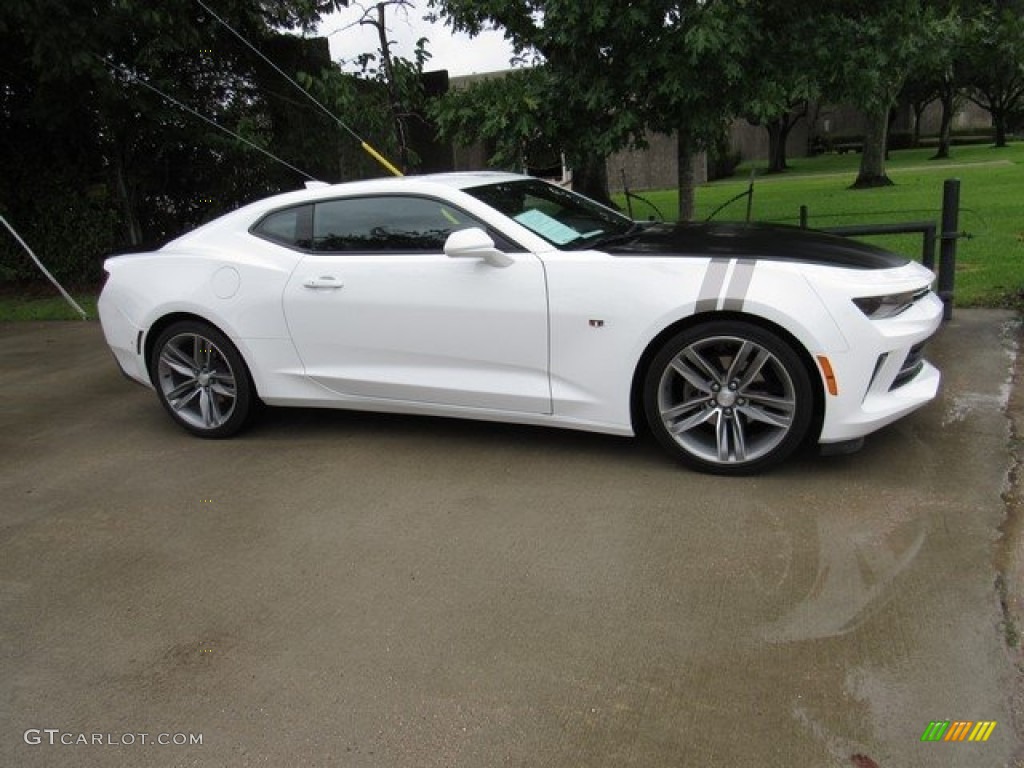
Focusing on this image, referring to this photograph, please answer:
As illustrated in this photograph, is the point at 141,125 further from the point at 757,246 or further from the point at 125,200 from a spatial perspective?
the point at 757,246

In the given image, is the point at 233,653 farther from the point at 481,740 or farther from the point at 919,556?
the point at 919,556

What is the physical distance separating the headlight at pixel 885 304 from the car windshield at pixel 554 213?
4.56ft

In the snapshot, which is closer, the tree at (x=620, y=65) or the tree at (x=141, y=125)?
the tree at (x=620, y=65)

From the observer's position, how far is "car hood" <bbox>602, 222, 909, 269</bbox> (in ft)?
13.1

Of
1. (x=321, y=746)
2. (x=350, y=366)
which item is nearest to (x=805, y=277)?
(x=350, y=366)

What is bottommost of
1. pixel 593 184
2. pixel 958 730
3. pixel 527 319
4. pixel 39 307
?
pixel 958 730

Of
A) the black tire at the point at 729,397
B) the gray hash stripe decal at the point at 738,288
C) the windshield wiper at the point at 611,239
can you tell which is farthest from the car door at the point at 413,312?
the gray hash stripe decal at the point at 738,288

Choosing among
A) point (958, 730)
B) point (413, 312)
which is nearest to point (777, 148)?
point (413, 312)

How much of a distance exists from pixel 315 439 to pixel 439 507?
4.58ft

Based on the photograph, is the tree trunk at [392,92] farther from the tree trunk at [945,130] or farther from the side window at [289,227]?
the tree trunk at [945,130]

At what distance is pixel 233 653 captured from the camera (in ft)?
9.72

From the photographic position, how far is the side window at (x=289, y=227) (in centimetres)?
488

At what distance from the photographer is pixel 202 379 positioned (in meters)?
5.18

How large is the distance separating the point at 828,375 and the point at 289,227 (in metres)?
3.06
